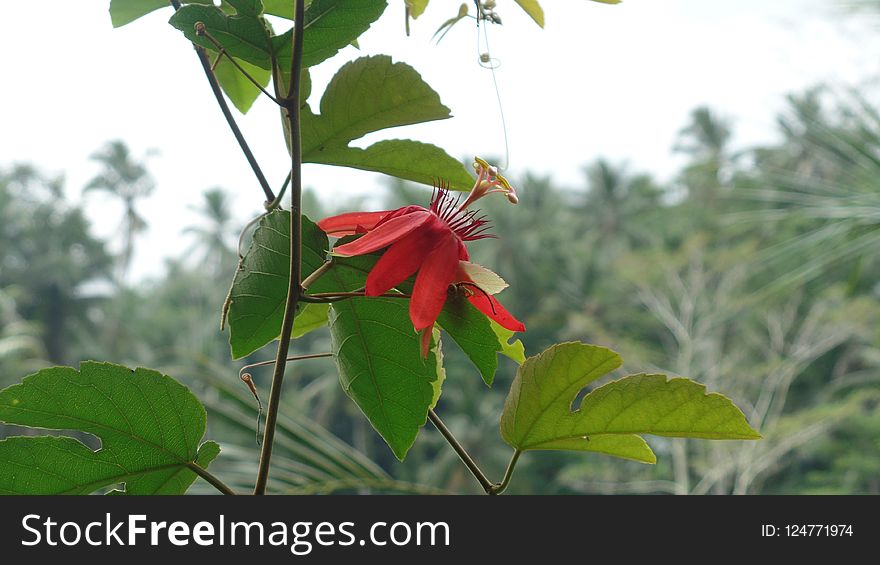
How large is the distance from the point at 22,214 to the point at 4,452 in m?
12.7

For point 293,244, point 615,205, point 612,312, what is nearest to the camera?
point 293,244

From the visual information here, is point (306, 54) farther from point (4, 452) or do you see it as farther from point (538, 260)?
point (538, 260)

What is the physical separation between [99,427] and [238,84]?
132mm

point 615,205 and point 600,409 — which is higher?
point 615,205

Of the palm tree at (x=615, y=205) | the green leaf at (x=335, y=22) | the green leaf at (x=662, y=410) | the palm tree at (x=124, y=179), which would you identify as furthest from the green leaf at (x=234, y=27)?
the palm tree at (x=124, y=179)

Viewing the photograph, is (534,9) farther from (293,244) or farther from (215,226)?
(215,226)

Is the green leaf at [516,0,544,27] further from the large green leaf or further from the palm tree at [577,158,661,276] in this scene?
the palm tree at [577,158,661,276]

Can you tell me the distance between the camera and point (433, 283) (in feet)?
0.63

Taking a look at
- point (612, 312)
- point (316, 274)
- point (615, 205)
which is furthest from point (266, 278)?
point (615, 205)

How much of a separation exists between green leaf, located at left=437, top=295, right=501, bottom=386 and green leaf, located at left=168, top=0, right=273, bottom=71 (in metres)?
0.08

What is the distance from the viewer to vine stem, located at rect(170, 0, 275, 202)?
0.22m
